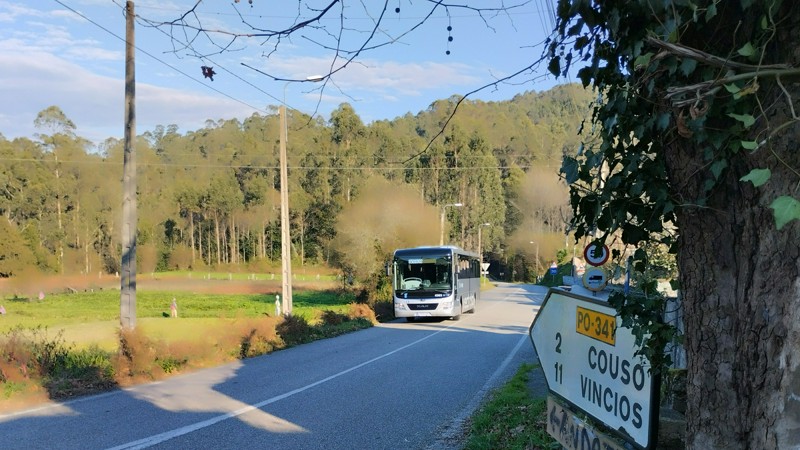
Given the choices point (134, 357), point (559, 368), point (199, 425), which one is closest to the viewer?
point (559, 368)

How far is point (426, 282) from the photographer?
26141 millimetres

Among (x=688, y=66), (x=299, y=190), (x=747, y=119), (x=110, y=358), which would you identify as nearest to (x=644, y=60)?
(x=688, y=66)

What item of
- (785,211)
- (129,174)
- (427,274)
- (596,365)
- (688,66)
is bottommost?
(427,274)

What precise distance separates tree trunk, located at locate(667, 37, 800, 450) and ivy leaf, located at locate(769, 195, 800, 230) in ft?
1.12

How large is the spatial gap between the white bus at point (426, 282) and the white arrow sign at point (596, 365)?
72.2ft

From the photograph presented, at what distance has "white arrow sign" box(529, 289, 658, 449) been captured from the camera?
2.64m

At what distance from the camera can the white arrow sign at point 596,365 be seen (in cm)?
264

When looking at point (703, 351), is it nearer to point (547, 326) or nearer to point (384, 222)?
point (547, 326)

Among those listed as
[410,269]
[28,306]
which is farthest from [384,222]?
[28,306]

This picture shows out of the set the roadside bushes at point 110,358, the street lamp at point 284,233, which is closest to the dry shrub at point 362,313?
the street lamp at point 284,233

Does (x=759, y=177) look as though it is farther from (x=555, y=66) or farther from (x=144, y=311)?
(x=144, y=311)

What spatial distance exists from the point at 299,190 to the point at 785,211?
73630 millimetres

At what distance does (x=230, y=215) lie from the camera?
277ft

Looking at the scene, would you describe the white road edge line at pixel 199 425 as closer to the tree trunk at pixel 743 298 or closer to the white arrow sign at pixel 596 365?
the white arrow sign at pixel 596 365
